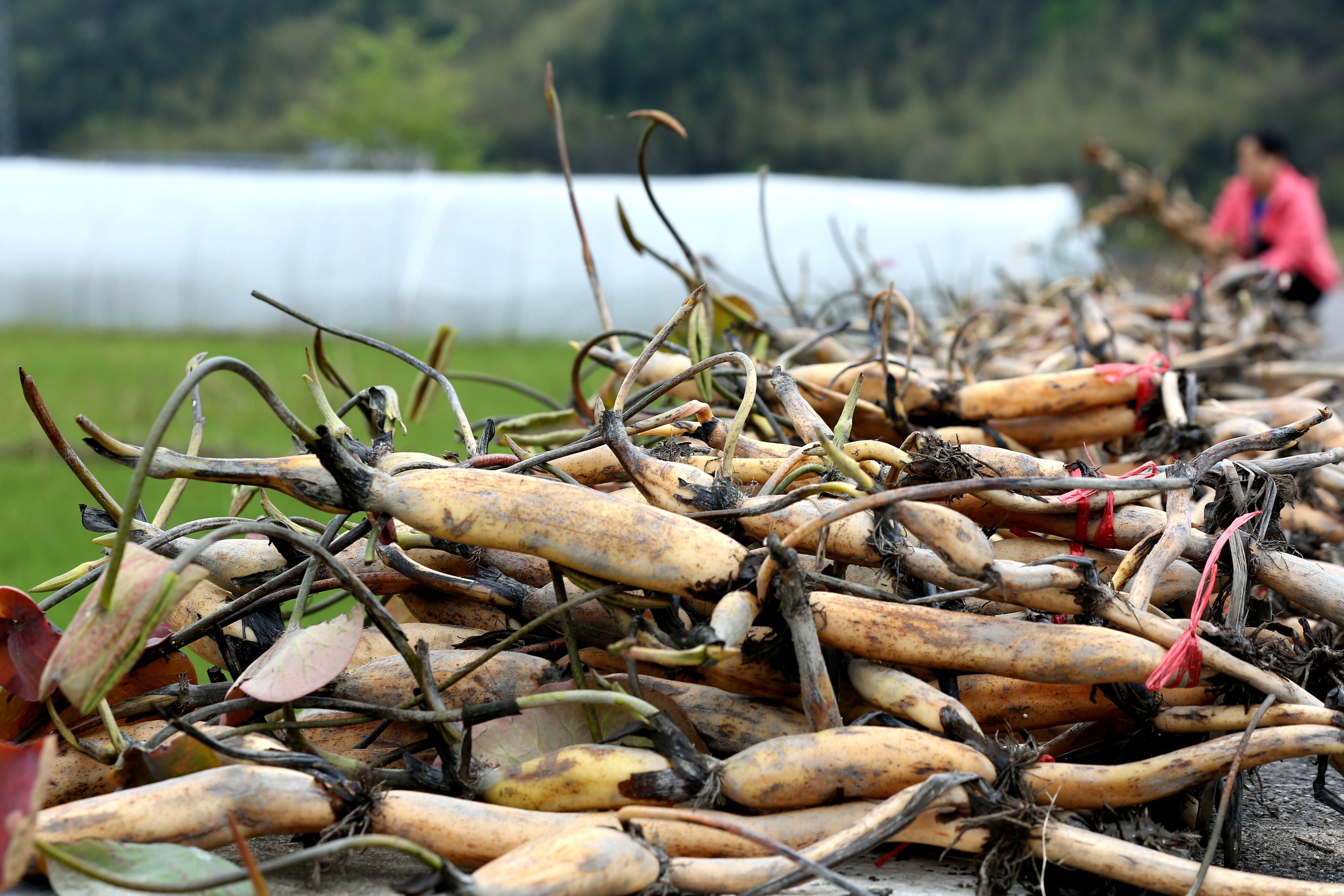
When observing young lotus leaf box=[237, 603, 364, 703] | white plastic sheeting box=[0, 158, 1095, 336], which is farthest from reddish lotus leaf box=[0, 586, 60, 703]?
white plastic sheeting box=[0, 158, 1095, 336]

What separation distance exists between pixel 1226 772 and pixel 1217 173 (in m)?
37.9

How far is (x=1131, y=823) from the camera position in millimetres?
761

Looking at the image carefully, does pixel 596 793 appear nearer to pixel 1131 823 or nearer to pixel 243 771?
pixel 243 771

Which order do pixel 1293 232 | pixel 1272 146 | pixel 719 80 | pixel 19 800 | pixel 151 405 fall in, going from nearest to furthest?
pixel 19 800, pixel 151 405, pixel 1293 232, pixel 1272 146, pixel 719 80

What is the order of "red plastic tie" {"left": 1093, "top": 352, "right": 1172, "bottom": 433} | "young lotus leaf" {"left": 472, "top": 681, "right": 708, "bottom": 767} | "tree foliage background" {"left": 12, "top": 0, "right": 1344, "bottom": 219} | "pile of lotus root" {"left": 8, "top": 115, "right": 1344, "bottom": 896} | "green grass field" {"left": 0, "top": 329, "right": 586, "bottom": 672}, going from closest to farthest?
"pile of lotus root" {"left": 8, "top": 115, "right": 1344, "bottom": 896}, "young lotus leaf" {"left": 472, "top": 681, "right": 708, "bottom": 767}, "red plastic tie" {"left": 1093, "top": 352, "right": 1172, "bottom": 433}, "green grass field" {"left": 0, "top": 329, "right": 586, "bottom": 672}, "tree foliage background" {"left": 12, "top": 0, "right": 1344, "bottom": 219}

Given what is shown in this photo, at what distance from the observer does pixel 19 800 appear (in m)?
0.61

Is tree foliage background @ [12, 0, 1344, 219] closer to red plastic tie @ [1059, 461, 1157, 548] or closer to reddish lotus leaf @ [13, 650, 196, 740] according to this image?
reddish lotus leaf @ [13, 650, 196, 740]

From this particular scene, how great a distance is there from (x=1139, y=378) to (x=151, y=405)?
16.2ft

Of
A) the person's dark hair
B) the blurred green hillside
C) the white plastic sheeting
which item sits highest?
the person's dark hair

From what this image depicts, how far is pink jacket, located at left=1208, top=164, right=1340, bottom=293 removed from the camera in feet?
18.3

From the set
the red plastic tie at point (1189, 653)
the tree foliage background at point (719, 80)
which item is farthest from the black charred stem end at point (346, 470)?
the tree foliage background at point (719, 80)

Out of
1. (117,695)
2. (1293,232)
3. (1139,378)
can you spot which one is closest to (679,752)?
(117,695)

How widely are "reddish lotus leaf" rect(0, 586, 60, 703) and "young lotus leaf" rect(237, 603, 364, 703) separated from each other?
0.51 feet

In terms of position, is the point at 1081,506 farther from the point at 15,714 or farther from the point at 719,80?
the point at 719,80
